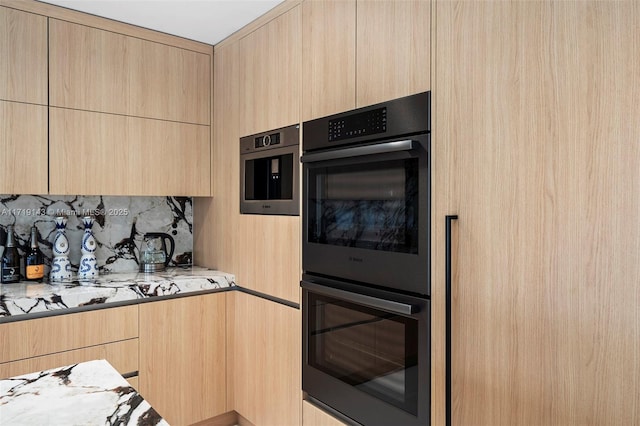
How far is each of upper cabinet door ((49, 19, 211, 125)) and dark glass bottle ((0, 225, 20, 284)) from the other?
2.68 ft

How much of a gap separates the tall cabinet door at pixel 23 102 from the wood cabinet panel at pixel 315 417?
1.82 m

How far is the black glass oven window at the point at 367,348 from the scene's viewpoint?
1.66 meters

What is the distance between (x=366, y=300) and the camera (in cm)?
176

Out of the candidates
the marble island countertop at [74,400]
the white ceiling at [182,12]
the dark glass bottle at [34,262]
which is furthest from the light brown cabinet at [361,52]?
the dark glass bottle at [34,262]

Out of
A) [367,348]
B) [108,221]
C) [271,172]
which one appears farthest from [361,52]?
[108,221]

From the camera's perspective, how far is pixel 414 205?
1.62m

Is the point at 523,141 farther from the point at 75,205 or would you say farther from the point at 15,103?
the point at 75,205

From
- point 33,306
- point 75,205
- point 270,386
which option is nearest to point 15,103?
point 75,205

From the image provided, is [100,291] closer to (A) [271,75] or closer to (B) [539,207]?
(A) [271,75]

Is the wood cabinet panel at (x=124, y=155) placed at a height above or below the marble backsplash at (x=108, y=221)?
above

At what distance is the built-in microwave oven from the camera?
2.28m

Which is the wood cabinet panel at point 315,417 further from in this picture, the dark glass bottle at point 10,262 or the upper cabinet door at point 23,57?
the upper cabinet door at point 23,57

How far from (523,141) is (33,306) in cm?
223

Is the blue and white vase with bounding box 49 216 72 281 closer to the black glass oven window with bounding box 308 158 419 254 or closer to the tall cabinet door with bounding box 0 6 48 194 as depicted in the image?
the tall cabinet door with bounding box 0 6 48 194
